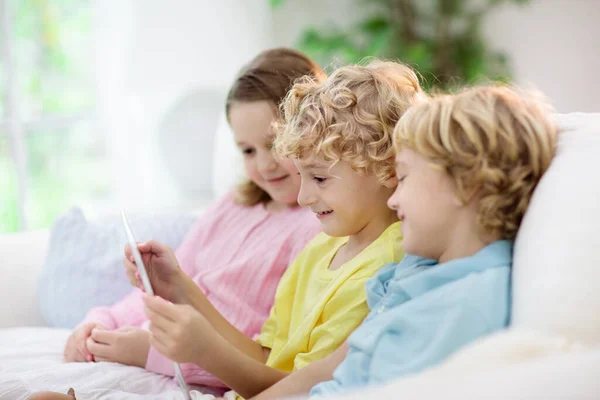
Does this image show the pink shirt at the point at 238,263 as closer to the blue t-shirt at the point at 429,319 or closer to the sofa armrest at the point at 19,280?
the sofa armrest at the point at 19,280

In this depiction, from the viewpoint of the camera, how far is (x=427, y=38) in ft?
13.3

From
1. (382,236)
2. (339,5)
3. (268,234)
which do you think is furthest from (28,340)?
(339,5)

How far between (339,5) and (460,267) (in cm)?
342

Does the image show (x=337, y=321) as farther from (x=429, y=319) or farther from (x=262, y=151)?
(x=262, y=151)

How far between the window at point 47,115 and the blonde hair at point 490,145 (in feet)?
10.5

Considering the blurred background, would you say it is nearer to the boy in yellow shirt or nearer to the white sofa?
the boy in yellow shirt

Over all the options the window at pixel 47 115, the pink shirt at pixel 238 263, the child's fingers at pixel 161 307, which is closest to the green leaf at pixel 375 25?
the window at pixel 47 115

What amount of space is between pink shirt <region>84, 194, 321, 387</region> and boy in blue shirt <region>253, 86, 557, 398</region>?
0.54 m

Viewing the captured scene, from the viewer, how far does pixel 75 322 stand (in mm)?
1853

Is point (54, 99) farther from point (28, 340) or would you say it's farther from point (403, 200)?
point (403, 200)

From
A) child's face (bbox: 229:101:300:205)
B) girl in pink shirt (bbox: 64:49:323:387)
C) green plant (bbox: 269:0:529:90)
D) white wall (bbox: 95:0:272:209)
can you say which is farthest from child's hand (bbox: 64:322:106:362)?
green plant (bbox: 269:0:529:90)

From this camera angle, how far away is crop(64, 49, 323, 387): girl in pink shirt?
5.13 feet

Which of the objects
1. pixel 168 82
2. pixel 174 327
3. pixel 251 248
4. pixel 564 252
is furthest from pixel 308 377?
pixel 168 82

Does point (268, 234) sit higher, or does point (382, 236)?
point (382, 236)
